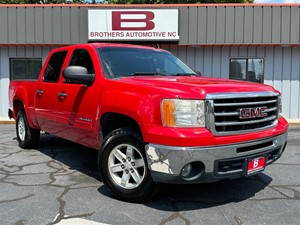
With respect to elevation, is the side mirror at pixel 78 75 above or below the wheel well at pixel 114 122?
above

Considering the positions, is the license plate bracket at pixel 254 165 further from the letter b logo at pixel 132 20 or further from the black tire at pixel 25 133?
the letter b logo at pixel 132 20

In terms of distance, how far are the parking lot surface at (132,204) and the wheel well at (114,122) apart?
0.81m

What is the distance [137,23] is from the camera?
12.8 m

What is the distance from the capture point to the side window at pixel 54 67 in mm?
6014

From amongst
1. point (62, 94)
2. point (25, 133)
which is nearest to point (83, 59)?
point (62, 94)

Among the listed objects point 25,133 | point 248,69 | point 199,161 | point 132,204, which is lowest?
point 132,204

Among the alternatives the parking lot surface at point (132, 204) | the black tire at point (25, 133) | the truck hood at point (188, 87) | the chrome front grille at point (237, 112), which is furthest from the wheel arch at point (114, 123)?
the black tire at point (25, 133)

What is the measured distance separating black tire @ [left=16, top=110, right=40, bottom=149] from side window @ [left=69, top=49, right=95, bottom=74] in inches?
89.7

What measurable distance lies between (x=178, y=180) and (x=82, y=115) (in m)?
1.97

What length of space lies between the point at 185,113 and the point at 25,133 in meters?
4.80

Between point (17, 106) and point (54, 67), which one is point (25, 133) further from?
point (54, 67)

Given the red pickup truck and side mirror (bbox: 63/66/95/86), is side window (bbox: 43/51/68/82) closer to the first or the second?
the red pickup truck

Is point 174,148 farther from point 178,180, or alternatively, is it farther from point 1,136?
point 1,136

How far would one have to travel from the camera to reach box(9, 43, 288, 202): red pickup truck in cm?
366
